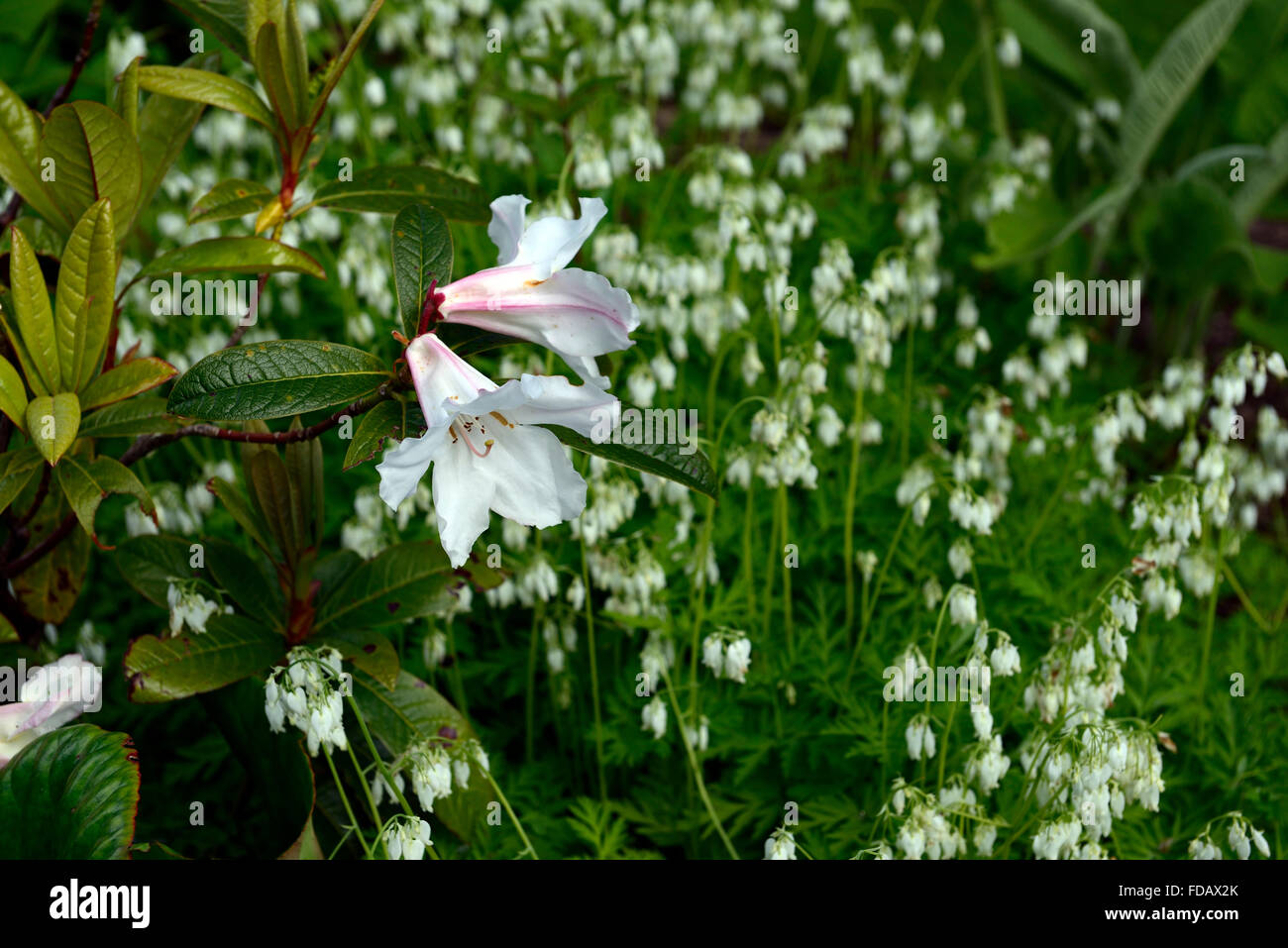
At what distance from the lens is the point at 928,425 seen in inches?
149

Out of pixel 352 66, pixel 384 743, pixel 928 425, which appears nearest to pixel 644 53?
pixel 352 66

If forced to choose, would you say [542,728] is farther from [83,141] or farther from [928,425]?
[83,141]

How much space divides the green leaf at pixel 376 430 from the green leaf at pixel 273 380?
2.4 inches

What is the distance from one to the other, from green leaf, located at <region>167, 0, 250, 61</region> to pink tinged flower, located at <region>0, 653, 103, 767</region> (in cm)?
129

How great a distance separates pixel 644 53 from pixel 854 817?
9.24ft

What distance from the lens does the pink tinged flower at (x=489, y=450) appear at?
1731 mm

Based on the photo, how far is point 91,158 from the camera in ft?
7.19

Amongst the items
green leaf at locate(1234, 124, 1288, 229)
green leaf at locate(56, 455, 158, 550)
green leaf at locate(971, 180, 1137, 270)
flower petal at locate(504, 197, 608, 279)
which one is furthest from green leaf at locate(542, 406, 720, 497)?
green leaf at locate(1234, 124, 1288, 229)

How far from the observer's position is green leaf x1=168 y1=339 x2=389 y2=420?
182 centimetres

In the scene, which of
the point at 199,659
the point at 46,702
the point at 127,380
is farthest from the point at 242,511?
the point at 46,702

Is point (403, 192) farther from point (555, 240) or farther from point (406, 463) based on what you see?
point (406, 463)

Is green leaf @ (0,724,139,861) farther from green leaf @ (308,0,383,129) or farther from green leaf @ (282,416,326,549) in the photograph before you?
green leaf @ (308,0,383,129)

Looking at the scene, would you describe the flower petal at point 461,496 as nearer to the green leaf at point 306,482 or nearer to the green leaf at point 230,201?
the green leaf at point 306,482

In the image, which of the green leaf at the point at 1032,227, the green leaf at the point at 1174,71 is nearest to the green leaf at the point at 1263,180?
the green leaf at the point at 1174,71
